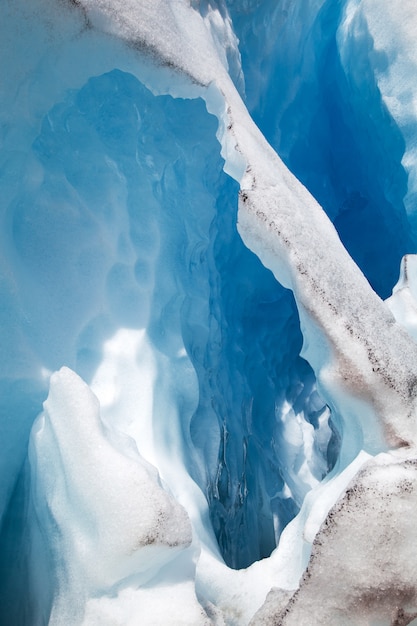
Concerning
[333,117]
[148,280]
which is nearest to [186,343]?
[148,280]

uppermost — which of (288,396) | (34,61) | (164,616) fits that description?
(34,61)

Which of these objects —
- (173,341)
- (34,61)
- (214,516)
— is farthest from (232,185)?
(214,516)

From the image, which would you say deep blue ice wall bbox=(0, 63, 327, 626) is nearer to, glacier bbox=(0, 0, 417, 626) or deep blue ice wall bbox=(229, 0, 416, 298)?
glacier bbox=(0, 0, 417, 626)

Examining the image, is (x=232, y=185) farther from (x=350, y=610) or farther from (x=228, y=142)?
(x=350, y=610)

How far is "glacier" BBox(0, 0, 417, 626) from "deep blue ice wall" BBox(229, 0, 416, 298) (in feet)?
0.05

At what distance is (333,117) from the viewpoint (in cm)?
189

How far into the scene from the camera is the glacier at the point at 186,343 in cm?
88

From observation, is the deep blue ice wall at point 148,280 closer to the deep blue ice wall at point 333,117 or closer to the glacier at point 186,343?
the glacier at point 186,343

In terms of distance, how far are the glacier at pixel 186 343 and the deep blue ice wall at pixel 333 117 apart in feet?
0.05

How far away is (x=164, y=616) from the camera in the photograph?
84 centimetres

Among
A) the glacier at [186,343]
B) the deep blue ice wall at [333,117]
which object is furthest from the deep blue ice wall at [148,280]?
the deep blue ice wall at [333,117]

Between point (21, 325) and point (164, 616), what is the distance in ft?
1.79

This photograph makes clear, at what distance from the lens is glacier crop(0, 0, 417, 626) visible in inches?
34.5

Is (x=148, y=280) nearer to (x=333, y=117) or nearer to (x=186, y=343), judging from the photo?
(x=186, y=343)
